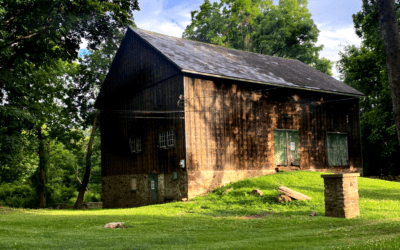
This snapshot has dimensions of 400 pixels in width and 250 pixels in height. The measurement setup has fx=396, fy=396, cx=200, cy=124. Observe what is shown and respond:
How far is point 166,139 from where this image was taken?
22609mm

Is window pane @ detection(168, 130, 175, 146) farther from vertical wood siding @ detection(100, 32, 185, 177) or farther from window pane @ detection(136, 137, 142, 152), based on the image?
window pane @ detection(136, 137, 142, 152)

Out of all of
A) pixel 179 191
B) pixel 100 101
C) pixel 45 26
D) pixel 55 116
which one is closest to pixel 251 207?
pixel 179 191

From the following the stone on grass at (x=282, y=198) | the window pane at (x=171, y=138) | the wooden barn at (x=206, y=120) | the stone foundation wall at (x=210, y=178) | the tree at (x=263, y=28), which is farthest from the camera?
the tree at (x=263, y=28)

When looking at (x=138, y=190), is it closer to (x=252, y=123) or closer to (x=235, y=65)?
(x=252, y=123)

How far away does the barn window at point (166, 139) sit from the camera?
22.0 m

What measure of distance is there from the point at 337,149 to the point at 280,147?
203 inches

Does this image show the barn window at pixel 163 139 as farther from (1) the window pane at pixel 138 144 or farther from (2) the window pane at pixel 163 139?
(1) the window pane at pixel 138 144

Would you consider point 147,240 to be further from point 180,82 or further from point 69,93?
point 69,93

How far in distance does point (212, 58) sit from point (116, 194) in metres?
11.2

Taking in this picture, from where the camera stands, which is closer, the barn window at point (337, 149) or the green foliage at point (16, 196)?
the barn window at point (337, 149)

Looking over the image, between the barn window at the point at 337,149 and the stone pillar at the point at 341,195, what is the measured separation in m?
14.1

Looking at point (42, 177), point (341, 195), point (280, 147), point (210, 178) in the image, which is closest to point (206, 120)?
point (210, 178)

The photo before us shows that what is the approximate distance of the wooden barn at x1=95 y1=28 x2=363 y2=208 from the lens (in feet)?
70.8

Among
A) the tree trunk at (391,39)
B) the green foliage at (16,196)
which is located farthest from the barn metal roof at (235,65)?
the green foliage at (16,196)
